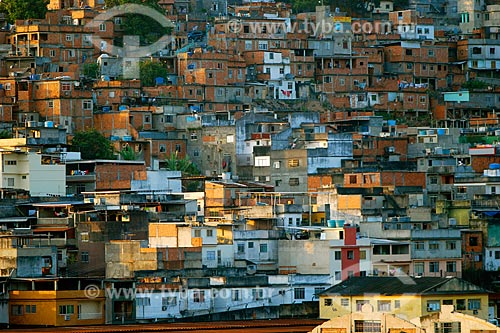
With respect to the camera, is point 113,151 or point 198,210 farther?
point 113,151

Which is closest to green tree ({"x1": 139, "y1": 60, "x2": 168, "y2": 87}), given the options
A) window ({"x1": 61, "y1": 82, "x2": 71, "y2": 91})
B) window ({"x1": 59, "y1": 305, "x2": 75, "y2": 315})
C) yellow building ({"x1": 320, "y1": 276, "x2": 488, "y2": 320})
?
window ({"x1": 61, "y1": 82, "x2": 71, "y2": 91})

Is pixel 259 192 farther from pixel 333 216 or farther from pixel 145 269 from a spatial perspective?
pixel 145 269

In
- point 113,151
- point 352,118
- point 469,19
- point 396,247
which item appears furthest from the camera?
point 469,19

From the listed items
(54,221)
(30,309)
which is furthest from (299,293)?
(54,221)

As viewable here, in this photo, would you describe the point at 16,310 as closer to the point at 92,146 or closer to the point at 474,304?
the point at 474,304

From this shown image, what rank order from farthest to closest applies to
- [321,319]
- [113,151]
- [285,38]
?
[285,38] < [113,151] < [321,319]

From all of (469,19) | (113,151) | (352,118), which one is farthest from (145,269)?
(469,19)
